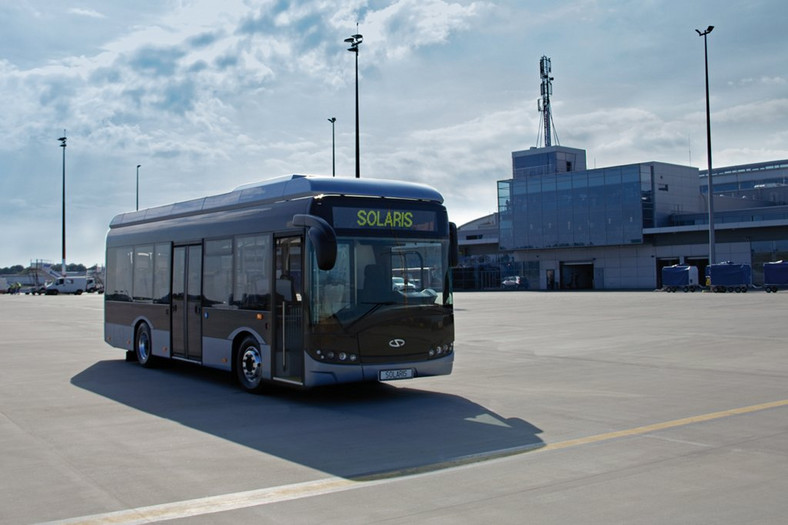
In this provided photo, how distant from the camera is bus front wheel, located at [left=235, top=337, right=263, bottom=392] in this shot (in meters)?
11.8

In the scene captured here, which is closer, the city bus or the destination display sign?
the city bus

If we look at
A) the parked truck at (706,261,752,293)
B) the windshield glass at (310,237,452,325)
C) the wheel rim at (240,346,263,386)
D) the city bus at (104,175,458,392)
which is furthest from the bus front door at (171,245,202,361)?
the parked truck at (706,261,752,293)

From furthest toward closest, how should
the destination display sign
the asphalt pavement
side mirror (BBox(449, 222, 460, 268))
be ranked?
side mirror (BBox(449, 222, 460, 268))
the destination display sign
the asphalt pavement

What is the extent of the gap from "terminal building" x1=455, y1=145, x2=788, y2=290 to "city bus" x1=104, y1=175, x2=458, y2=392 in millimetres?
64288

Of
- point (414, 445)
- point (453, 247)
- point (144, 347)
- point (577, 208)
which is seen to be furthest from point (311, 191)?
point (577, 208)

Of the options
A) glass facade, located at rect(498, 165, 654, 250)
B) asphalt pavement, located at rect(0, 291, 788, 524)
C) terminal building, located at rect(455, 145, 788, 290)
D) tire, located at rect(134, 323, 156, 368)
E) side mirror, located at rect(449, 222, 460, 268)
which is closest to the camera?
asphalt pavement, located at rect(0, 291, 788, 524)

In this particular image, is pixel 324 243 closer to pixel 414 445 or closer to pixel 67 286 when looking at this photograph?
pixel 414 445

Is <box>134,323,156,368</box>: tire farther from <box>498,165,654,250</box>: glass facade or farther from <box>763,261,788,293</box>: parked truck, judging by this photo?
<box>498,165,654,250</box>: glass facade

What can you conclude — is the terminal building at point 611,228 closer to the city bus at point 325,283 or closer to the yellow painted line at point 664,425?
the yellow painted line at point 664,425

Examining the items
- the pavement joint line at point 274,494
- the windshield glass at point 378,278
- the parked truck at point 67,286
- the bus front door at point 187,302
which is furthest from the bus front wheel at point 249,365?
the parked truck at point 67,286

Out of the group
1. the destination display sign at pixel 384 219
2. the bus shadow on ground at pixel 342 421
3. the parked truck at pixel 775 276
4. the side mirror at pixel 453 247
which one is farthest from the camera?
the parked truck at pixel 775 276

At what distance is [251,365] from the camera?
39.7 ft

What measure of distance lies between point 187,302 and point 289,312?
373 centimetres

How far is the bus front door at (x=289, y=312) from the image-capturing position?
1075 centimetres
